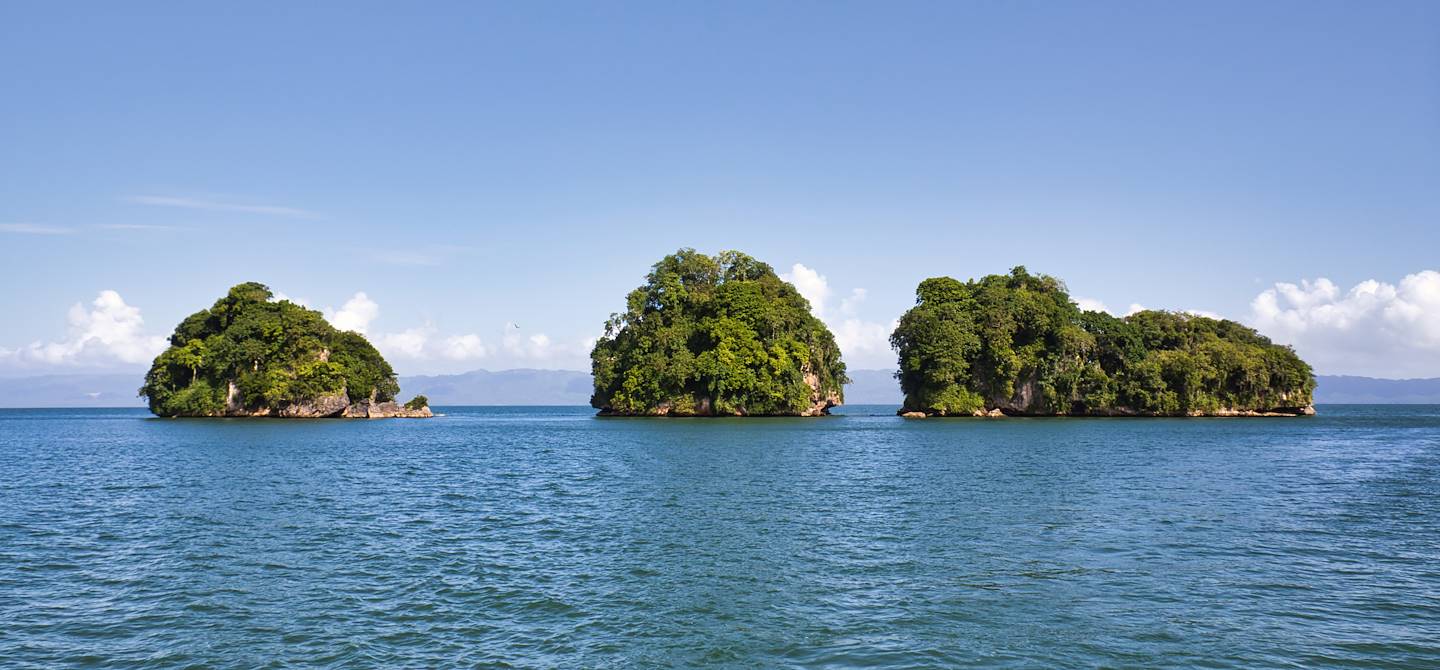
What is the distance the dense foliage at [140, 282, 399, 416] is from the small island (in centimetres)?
11

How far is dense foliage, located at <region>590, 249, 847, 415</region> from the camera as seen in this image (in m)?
91.1

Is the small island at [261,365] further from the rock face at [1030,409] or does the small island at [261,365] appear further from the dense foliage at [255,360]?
the rock face at [1030,409]

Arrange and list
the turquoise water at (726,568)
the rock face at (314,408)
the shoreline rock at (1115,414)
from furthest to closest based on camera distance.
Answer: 1. the rock face at (314,408)
2. the shoreline rock at (1115,414)
3. the turquoise water at (726,568)

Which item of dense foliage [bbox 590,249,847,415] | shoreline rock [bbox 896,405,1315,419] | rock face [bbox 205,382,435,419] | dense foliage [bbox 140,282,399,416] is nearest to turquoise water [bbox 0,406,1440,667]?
dense foliage [bbox 590,249,847,415]

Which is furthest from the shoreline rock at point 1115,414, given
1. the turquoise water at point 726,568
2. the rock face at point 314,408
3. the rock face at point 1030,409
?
the rock face at point 314,408

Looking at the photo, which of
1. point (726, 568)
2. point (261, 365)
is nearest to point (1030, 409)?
point (261, 365)

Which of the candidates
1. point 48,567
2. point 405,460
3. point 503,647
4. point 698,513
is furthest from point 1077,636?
point 405,460

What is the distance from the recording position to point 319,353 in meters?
99.2

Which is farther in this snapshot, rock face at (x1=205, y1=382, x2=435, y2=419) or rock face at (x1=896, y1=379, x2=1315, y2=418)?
rock face at (x1=205, y1=382, x2=435, y2=419)

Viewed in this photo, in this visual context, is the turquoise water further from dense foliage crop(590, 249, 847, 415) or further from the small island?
the small island

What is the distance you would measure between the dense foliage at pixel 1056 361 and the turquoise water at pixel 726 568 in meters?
57.4

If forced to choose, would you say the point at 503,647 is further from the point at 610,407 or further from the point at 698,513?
the point at 610,407

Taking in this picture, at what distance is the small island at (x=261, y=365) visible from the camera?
9594 centimetres

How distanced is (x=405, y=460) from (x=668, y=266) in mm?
60375
